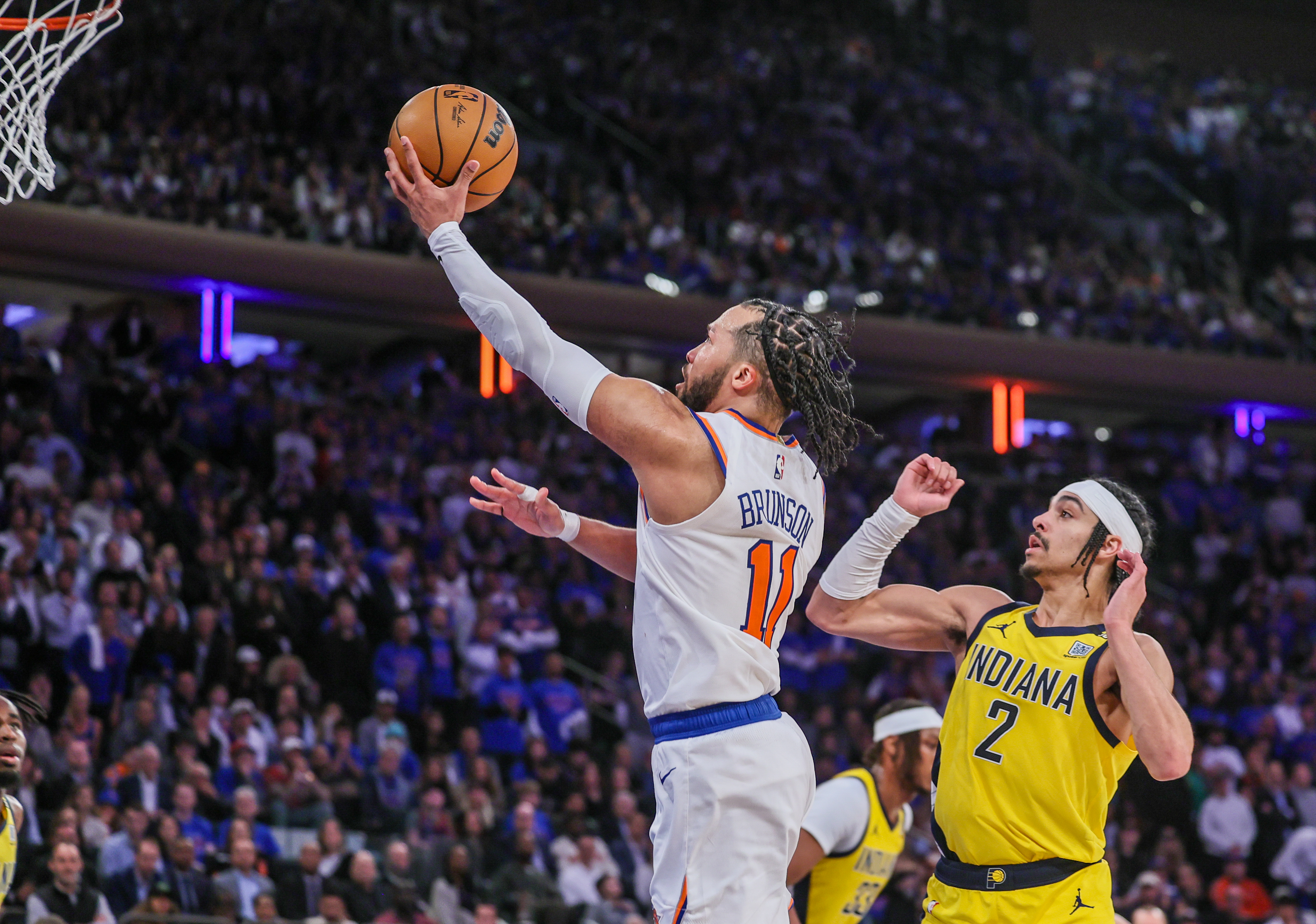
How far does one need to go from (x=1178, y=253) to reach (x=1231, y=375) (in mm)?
3282

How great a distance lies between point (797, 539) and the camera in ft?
13.5

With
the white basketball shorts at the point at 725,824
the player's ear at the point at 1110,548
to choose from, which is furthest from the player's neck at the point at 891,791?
the white basketball shorts at the point at 725,824

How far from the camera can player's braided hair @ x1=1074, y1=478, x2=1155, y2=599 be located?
4.79 meters

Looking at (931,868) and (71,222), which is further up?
(71,222)

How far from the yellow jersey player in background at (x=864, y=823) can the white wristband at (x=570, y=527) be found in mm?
1611

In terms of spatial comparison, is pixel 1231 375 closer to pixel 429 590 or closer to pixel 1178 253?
pixel 1178 253

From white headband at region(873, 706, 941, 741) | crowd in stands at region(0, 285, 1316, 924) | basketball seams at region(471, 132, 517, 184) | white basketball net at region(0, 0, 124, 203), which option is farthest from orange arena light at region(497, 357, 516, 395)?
basketball seams at region(471, 132, 517, 184)

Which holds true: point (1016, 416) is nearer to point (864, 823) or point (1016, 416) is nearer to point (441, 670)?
point (441, 670)

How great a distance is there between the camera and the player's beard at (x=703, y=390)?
419 cm

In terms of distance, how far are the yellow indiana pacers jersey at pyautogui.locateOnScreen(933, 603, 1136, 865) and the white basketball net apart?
3.91 metres

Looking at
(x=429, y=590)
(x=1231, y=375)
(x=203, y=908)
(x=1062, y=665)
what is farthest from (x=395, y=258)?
(x=1062, y=665)

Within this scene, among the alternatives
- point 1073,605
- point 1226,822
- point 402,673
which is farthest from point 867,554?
point 1226,822

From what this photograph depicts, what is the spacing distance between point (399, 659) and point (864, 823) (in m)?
7.41

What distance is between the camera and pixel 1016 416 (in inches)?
752
